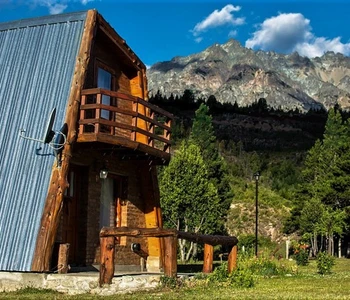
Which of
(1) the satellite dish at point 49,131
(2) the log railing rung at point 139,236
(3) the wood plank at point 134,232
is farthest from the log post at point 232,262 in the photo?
(1) the satellite dish at point 49,131

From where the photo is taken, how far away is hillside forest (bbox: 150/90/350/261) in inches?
1305

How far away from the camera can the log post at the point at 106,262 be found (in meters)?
13.2

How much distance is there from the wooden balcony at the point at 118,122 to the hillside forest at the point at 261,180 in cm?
1336

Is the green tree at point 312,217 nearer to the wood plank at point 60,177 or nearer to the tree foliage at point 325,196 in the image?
the tree foliage at point 325,196

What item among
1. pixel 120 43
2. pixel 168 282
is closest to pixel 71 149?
pixel 168 282

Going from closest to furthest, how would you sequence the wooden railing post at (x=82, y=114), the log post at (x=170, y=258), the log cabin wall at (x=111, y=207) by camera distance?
the log post at (x=170, y=258) < the wooden railing post at (x=82, y=114) < the log cabin wall at (x=111, y=207)

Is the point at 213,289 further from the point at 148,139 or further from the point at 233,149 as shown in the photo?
the point at 233,149

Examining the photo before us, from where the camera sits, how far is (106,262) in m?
13.1

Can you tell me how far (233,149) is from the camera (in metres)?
68.1

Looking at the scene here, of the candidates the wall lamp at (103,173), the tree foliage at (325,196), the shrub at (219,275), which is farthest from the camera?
the tree foliage at (325,196)

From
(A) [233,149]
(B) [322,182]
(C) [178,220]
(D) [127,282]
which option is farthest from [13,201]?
(A) [233,149]

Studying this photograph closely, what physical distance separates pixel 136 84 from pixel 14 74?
5198 millimetres

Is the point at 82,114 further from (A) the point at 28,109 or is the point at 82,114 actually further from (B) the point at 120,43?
(B) the point at 120,43

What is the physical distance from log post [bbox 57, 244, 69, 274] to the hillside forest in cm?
1763
